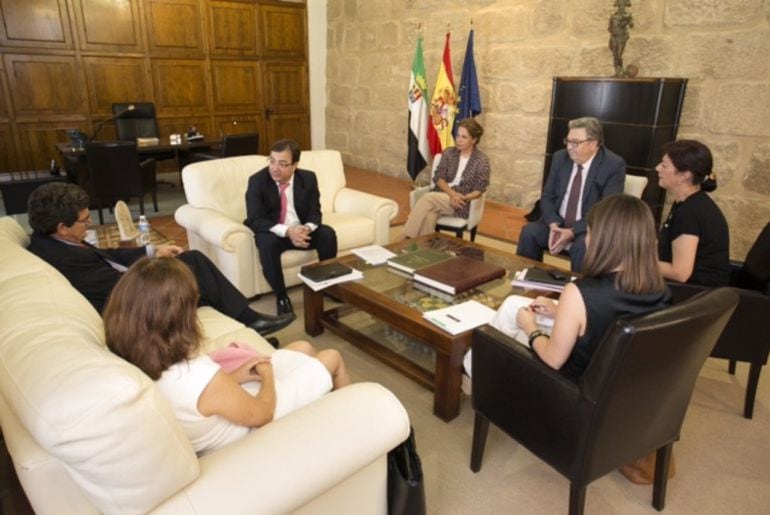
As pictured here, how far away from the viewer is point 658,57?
13.4 feet

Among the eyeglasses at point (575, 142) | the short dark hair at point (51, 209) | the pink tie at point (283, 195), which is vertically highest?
the eyeglasses at point (575, 142)

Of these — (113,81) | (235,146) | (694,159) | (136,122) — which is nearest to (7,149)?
(113,81)

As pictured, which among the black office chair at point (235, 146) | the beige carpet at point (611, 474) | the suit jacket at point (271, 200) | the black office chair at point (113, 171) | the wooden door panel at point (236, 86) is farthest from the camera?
the wooden door panel at point (236, 86)

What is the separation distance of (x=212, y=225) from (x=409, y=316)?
1.46m

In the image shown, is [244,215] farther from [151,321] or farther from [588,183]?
[151,321]

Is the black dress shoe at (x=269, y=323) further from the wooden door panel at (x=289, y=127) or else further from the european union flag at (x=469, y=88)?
the wooden door panel at (x=289, y=127)

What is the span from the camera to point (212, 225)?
9.80ft

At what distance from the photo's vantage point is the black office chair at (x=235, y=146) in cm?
508

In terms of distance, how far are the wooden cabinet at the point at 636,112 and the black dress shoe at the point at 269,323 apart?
2.90 meters

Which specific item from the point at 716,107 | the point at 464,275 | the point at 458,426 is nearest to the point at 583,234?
the point at 464,275

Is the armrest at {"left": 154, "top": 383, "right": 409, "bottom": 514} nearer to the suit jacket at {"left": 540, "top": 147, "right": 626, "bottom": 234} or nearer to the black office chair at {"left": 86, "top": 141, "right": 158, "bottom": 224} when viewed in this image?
the suit jacket at {"left": 540, "top": 147, "right": 626, "bottom": 234}

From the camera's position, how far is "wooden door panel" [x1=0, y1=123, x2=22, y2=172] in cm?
608

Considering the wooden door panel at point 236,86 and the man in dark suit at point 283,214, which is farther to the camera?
the wooden door panel at point 236,86

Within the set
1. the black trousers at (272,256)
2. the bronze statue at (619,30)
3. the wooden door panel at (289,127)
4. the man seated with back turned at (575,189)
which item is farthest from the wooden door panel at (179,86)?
the man seated with back turned at (575,189)
